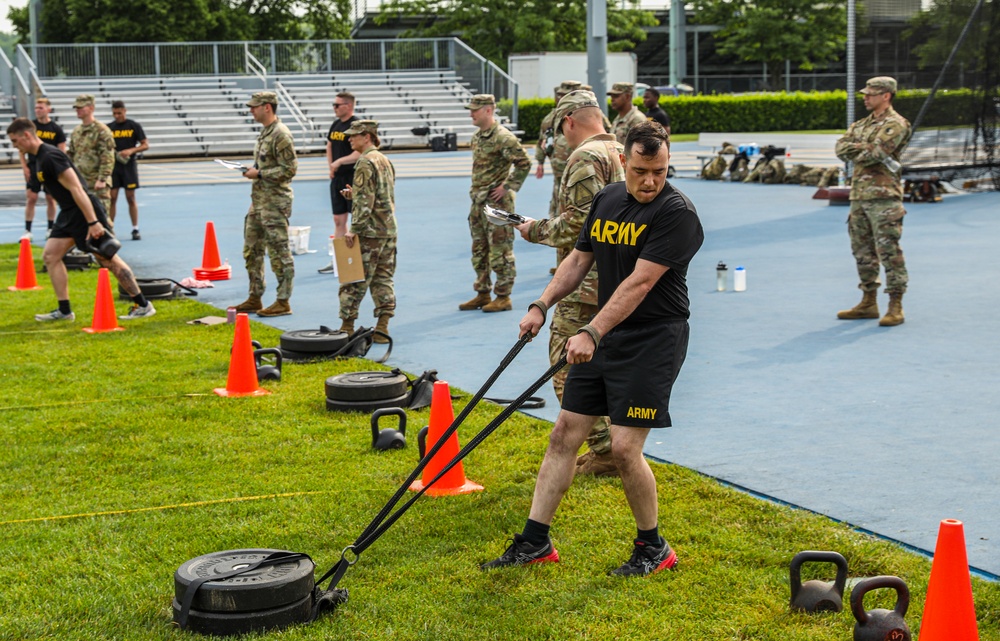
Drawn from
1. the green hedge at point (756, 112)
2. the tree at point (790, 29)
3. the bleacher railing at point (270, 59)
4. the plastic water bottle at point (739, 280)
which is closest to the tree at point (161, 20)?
the bleacher railing at point (270, 59)

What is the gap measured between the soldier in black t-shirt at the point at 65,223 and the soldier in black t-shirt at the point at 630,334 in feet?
24.8

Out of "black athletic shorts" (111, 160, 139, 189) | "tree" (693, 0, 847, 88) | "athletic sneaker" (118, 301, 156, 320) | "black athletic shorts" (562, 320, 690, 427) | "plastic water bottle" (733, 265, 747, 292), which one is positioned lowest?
"athletic sneaker" (118, 301, 156, 320)

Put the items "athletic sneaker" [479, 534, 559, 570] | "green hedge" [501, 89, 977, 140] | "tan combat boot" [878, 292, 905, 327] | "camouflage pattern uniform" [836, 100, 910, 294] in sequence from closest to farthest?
1. "athletic sneaker" [479, 534, 559, 570]
2. "camouflage pattern uniform" [836, 100, 910, 294]
3. "tan combat boot" [878, 292, 905, 327]
4. "green hedge" [501, 89, 977, 140]

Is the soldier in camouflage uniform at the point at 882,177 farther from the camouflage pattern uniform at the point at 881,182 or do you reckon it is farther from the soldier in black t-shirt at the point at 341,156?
the soldier in black t-shirt at the point at 341,156

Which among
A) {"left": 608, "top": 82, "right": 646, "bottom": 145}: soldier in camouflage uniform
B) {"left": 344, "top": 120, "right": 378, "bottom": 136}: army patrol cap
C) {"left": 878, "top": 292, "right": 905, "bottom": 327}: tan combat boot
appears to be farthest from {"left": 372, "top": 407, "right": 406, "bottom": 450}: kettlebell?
{"left": 608, "top": 82, "right": 646, "bottom": 145}: soldier in camouflage uniform

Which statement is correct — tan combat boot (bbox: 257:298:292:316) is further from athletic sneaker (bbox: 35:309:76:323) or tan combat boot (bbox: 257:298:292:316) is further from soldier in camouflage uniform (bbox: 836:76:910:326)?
soldier in camouflage uniform (bbox: 836:76:910:326)

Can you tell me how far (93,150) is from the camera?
54.1 feet

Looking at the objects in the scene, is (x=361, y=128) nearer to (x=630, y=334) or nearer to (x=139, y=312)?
(x=139, y=312)

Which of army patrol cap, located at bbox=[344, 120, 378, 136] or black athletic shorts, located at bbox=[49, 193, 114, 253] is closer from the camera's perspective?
army patrol cap, located at bbox=[344, 120, 378, 136]

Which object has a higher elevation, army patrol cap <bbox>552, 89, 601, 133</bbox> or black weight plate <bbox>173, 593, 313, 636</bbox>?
army patrol cap <bbox>552, 89, 601, 133</bbox>

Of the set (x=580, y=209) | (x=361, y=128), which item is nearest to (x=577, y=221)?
(x=580, y=209)

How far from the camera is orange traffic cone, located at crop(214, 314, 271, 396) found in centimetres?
867

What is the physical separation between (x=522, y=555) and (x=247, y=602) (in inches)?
49.8

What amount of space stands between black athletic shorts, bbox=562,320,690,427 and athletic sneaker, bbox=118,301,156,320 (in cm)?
824
